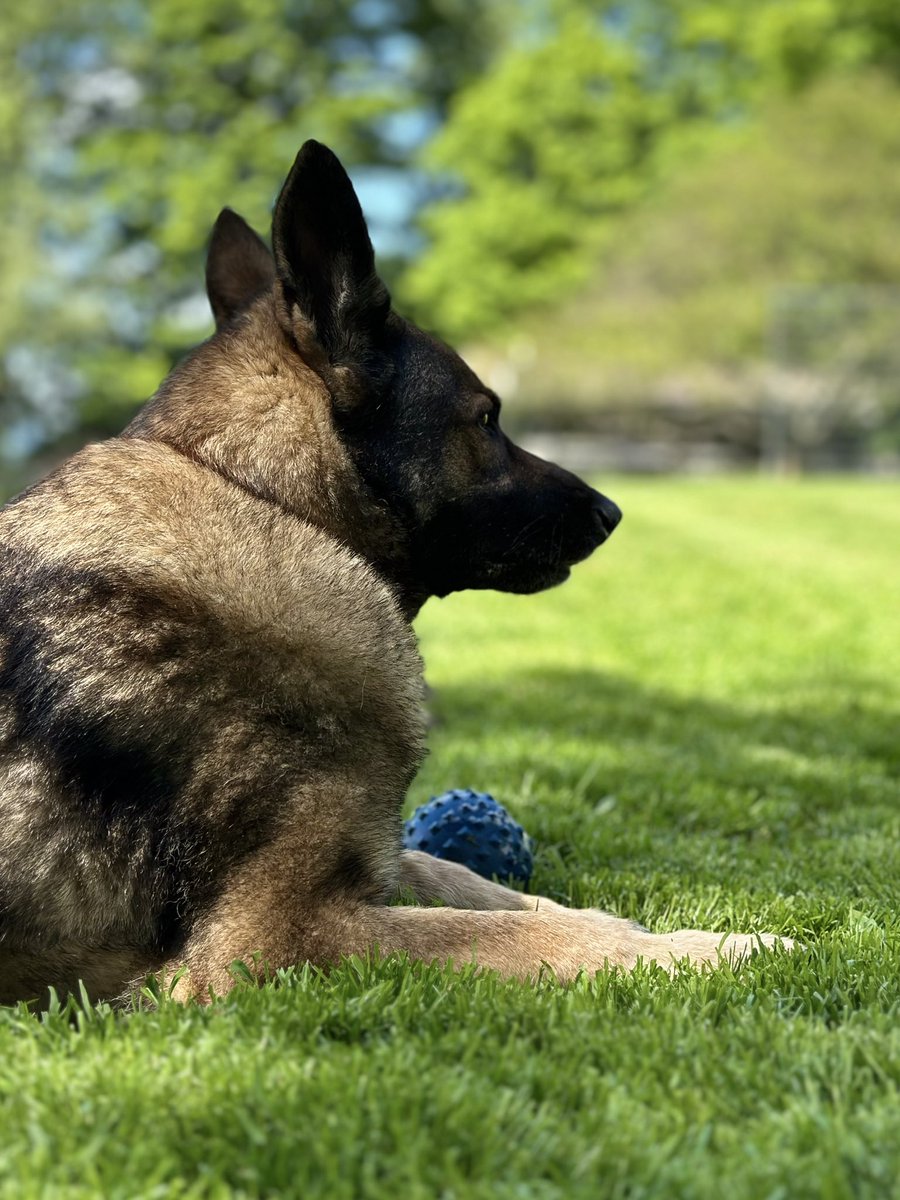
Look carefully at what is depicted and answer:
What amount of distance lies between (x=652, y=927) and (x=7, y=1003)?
1.45 meters

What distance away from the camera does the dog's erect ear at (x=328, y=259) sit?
2803 millimetres

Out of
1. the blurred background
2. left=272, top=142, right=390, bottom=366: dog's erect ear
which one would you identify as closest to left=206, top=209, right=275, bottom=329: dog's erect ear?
left=272, top=142, right=390, bottom=366: dog's erect ear

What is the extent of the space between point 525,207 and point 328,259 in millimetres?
43312

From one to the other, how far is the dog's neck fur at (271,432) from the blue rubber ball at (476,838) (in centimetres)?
76

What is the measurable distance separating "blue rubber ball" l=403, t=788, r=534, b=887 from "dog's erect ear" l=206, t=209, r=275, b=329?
155 centimetres

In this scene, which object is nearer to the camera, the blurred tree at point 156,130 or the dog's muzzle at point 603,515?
the dog's muzzle at point 603,515

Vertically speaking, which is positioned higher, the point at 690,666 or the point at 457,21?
the point at 457,21

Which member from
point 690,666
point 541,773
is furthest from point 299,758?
point 690,666

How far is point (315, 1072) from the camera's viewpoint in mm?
2041

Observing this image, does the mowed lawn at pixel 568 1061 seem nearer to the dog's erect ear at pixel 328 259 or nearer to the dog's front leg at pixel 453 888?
the dog's front leg at pixel 453 888

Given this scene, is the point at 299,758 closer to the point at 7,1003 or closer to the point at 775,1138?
the point at 7,1003

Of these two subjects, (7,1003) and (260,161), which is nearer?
(7,1003)

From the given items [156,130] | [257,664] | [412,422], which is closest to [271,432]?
[412,422]

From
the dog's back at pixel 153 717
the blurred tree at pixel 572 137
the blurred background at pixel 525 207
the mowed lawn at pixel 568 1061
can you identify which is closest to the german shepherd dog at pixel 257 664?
the dog's back at pixel 153 717
